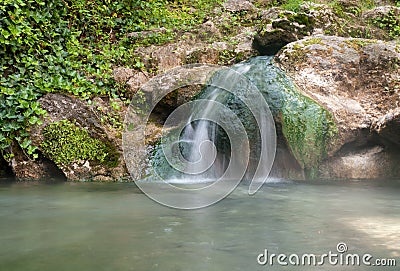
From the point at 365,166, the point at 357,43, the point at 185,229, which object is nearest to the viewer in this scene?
the point at 185,229

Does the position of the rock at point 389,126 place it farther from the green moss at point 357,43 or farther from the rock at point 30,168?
the rock at point 30,168

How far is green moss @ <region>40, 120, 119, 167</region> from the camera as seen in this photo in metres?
5.93

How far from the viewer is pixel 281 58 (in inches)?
250

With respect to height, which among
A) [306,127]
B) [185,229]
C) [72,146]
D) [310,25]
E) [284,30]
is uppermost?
[310,25]

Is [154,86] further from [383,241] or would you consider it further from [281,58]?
[383,241]

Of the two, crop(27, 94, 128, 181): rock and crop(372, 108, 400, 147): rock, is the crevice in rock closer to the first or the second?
crop(27, 94, 128, 181): rock

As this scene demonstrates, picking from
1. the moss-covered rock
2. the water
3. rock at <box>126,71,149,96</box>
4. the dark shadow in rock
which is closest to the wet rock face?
the dark shadow in rock

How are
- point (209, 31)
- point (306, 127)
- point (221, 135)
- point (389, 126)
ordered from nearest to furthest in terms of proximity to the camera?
1. point (389, 126)
2. point (306, 127)
3. point (221, 135)
4. point (209, 31)

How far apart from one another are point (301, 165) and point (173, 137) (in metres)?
1.88

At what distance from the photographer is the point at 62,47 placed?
7.07 metres

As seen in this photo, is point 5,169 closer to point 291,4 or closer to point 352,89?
point 352,89

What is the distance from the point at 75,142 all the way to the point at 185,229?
3.30 m

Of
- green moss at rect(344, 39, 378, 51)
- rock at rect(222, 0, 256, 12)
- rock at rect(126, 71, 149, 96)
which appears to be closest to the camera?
green moss at rect(344, 39, 378, 51)

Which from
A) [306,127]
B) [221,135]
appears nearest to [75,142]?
[221,135]
